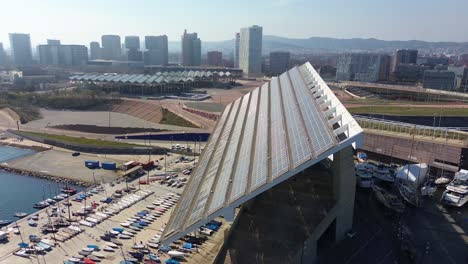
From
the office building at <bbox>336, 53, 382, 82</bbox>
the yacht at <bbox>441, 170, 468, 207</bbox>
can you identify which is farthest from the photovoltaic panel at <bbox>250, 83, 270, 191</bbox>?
the office building at <bbox>336, 53, 382, 82</bbox>

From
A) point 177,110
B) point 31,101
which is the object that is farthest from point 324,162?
point 31,101

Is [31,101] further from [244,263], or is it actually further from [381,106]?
[244,263]

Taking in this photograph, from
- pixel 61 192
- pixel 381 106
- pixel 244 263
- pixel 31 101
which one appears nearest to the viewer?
pixel 244 263

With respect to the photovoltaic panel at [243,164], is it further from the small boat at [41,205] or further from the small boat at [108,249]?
the small boat at [41,205]

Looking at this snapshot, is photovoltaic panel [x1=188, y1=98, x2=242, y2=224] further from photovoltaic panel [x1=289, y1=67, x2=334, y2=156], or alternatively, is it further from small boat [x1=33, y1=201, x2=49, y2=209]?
small boat [x1=33, y1=201, x2=49, y2=209]

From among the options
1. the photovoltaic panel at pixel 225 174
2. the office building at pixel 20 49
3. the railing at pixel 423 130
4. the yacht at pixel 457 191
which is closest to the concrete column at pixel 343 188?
the photovoltaic panel at pixel 225 174

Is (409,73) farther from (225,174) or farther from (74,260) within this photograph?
(74,260)

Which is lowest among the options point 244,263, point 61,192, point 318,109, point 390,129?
point 61,192
